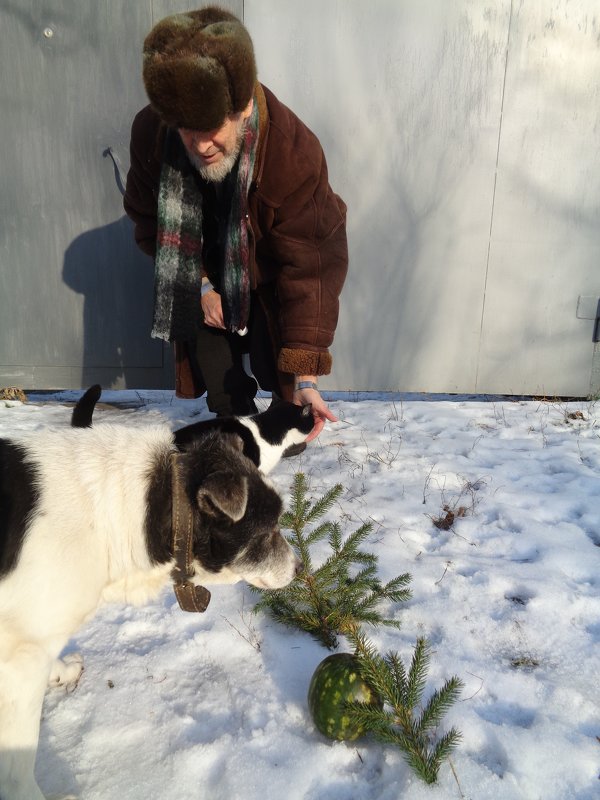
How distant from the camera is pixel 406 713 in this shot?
5.65ft

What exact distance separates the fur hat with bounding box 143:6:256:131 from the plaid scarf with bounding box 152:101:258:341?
0.57 meters

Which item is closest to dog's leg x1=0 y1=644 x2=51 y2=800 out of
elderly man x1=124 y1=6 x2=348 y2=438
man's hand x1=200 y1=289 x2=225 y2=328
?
elderly man x1=124 y1=6 x2=348 y2=438

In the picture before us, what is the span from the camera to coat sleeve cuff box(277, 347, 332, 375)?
11.3 ft

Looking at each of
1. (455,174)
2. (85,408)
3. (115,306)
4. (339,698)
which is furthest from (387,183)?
(339,698)

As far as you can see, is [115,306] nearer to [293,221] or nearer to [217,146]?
[293,221]

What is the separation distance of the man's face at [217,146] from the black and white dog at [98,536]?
1687 mm

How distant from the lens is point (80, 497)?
1.89m

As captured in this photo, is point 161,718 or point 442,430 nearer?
point 161,718

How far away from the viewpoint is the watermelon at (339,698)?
1777 millimetres

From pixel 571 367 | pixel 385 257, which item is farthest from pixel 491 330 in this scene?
pixel 385 257

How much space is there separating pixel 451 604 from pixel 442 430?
2.69 m

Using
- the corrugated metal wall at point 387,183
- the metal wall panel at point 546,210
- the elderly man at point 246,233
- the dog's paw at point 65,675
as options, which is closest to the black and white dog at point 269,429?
the elderly man at point 246,233

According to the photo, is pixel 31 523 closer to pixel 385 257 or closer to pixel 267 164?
pixel 267 164

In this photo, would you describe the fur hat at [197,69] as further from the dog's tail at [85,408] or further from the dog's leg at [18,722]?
the dog's leg at [18,722]
